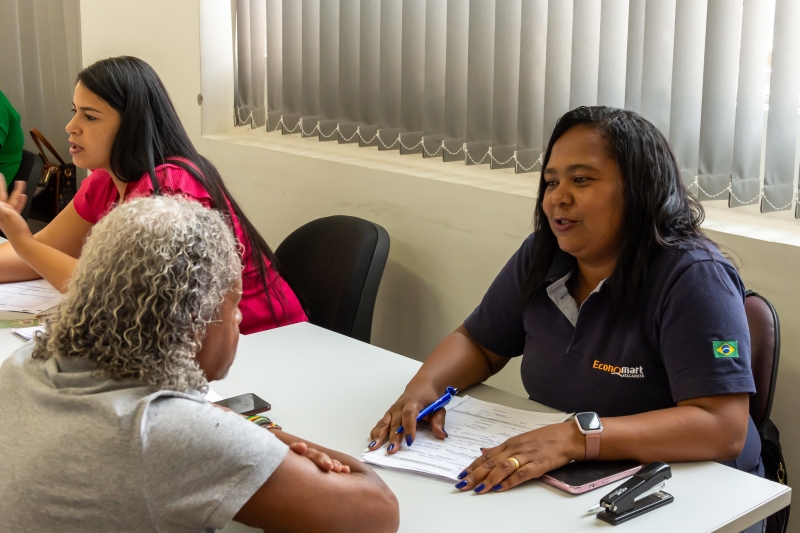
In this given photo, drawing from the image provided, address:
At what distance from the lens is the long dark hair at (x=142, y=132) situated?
2.26 metres

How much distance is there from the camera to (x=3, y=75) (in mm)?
4809

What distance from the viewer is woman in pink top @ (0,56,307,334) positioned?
→ 87.0 inches

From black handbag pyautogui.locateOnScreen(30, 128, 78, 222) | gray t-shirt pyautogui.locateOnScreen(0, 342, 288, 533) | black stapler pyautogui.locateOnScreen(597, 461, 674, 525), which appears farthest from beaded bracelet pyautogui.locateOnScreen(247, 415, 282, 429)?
black handbag pyautogui.locateOnScreen(30, 128, 78, 222)

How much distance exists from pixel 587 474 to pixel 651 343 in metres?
0.34

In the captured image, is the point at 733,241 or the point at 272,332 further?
the point at 272,332

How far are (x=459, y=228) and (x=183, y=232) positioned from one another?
1598 millimetres

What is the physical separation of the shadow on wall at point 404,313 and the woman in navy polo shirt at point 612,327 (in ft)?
2.71

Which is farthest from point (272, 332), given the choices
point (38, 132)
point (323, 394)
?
point (38, 132)

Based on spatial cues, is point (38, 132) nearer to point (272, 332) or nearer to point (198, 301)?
point (272, 332)

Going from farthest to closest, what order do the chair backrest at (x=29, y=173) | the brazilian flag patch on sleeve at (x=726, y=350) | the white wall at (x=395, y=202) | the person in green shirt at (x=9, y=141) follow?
the person in green shirt at (x=9, y=141)
the chair backrest at (x=29, y=173)
the white wall at (x=395, y=202)
the brazilian flag patch on sleeve at (x=726, y=350)

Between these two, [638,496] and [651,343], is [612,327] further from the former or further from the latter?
[638,496]

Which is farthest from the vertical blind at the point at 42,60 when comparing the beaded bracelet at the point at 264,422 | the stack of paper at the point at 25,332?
the beaded bracelet at the point at 264,422

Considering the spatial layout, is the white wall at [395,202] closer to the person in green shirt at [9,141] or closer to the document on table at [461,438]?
the document on table at [461,438]

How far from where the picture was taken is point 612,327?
1.56 meters
